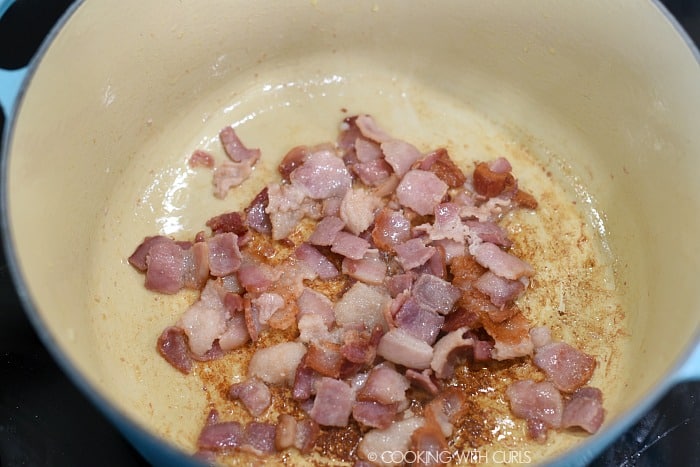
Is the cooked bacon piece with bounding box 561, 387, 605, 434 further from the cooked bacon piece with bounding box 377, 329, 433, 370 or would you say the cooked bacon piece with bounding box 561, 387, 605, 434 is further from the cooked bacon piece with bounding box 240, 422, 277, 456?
the cooked bacon piece with bounding box 240, 422, 277, 456

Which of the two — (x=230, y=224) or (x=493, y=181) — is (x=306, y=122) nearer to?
(x=230, y=224)

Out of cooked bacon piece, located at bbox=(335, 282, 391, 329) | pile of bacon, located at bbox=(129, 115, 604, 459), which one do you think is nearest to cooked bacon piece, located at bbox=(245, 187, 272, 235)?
pile of bacon, located at bbox=(129, 115, 604, 459)

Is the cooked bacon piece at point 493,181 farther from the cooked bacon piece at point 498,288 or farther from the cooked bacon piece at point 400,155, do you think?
the cooked bacon piece at point 498,288

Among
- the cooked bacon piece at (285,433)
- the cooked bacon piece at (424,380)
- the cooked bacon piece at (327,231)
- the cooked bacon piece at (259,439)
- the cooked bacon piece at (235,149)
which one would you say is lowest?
the cooked bacon piece at (259,439)

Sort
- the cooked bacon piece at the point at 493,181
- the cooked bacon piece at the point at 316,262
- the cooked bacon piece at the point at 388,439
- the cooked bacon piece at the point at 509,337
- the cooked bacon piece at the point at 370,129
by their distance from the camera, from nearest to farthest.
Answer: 1. the cooked bacon piece at the point at 388,439
2. the cooked bacon piece at the point at 509,337
3. the cooked bacon piece at the point at 316,262
4. the cooked bacon piece at the point at 493,181
5. the cooked bacon piece at the point at 370,129

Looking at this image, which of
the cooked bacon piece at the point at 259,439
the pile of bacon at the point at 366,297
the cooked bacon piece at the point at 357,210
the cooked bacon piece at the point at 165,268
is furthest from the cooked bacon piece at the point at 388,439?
the cooked bacon piece at the point at 165,268

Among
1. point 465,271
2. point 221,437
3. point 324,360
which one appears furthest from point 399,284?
point 221,437

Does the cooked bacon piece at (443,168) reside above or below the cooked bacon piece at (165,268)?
above

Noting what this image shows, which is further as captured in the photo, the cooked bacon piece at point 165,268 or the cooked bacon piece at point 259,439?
the cooked bacon piece at point 165,268
